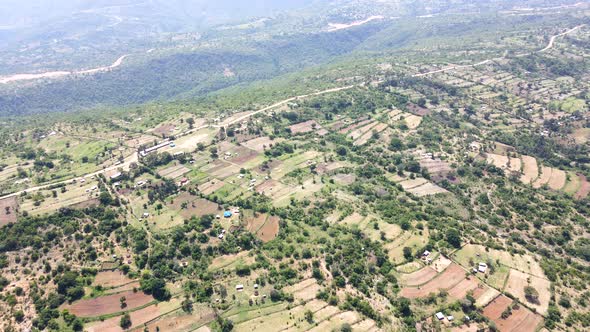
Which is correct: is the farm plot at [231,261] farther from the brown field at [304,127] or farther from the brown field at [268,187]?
the brown field at [304,127]

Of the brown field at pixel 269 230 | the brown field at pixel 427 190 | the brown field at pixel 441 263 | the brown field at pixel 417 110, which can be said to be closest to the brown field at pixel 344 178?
the brown field at pixel 427 190

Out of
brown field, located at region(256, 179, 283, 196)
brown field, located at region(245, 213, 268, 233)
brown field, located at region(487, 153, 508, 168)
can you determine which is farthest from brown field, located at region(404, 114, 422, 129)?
brown field, located at region(245, 213, 268, 233)

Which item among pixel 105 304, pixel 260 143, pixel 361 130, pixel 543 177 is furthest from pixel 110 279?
pixel 543 177

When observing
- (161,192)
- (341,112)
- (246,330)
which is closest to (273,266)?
(246,330)

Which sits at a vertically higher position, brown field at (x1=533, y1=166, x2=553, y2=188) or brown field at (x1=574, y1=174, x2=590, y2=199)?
brown field at (x1=533, y1=166, x2=553, y2=188)

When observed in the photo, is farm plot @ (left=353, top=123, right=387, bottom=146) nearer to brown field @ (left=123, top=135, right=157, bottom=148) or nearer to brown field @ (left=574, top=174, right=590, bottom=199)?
brown field @ (left=574, top=174, right=590, bottom=199)
